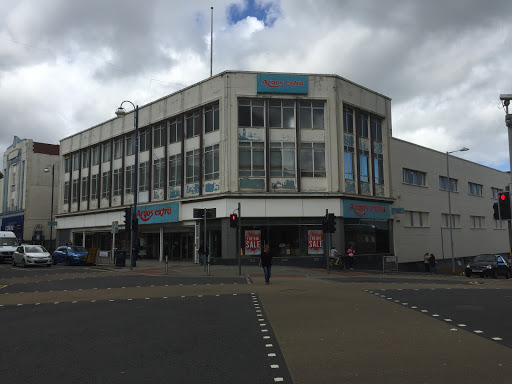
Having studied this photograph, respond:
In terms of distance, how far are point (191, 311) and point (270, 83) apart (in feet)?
74.7

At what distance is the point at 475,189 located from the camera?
4925 cm

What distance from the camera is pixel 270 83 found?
30828 millimetres

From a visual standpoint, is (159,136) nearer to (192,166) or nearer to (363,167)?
(192,166)

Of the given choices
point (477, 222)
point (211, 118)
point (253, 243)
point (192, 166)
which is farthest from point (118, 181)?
point (477, 222)

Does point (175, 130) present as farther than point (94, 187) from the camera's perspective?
No

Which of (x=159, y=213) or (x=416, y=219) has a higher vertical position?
(x=159, y=213)

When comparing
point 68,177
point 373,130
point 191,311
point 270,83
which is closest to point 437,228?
point 373,130

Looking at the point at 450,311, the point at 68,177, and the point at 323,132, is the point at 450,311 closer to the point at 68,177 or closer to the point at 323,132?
the point at 323,132

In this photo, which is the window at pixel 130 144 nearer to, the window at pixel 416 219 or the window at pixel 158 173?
the window at pixel 158 173

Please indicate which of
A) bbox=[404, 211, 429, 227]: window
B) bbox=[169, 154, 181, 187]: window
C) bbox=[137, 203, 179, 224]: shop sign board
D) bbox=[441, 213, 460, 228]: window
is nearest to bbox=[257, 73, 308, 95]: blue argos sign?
bbox=[169, 154, 181, 187]: window

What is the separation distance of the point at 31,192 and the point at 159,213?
1242 inches

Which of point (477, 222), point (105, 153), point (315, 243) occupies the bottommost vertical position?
point (315, 243)

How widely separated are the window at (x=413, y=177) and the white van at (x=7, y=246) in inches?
1300

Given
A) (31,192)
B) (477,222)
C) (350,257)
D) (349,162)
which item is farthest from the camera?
(31,192)
